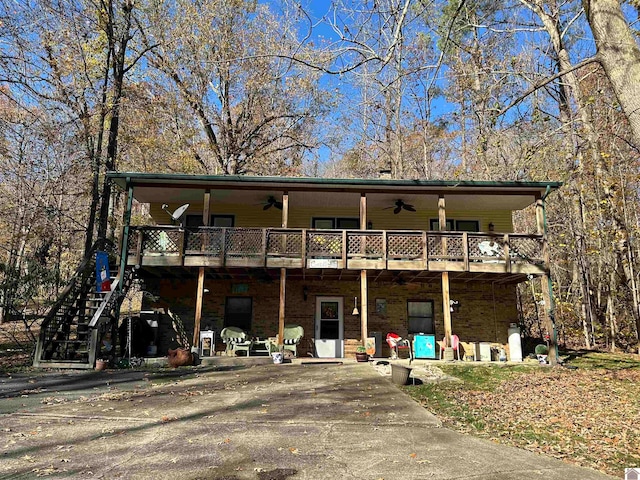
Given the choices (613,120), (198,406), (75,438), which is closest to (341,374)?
(198,406)

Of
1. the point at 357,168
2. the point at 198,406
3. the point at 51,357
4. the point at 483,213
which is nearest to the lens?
the point at 198,406

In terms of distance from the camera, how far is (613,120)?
1442 cm

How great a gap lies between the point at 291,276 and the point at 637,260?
482 inches

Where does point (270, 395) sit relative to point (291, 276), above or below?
below

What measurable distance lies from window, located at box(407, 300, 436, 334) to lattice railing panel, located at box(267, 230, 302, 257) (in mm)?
4868

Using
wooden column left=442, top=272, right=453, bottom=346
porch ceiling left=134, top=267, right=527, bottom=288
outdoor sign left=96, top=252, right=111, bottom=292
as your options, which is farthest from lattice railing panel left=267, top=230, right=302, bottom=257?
outdoor sign left=96, top=252, right=111, bottom=292

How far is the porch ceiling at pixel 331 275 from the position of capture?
13.6 metres

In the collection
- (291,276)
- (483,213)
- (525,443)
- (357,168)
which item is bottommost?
(525,443)

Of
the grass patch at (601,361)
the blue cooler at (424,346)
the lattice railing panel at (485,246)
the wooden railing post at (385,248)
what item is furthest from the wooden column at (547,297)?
the wooden railing post at (385,248)

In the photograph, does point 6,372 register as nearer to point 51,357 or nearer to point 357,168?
point 51,357

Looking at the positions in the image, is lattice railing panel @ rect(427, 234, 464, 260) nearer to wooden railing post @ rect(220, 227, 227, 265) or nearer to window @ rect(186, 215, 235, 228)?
wooden railing post @ rect(220, 227, 227, 265)

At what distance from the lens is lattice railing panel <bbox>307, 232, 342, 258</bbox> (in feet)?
43.0

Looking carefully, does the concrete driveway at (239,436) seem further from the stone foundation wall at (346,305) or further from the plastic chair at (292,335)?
the stone foundation wall at (346,305)

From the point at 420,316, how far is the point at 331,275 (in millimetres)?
3688
